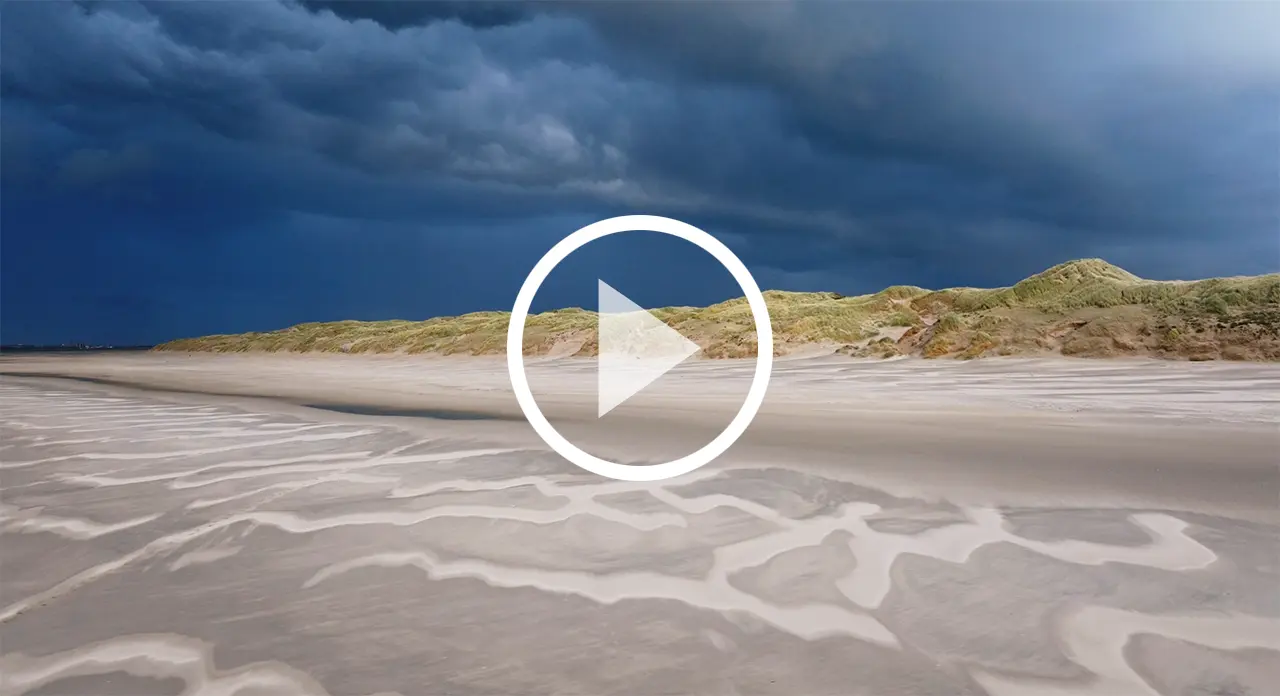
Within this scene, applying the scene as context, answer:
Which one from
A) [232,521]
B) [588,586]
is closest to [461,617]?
[588,586]

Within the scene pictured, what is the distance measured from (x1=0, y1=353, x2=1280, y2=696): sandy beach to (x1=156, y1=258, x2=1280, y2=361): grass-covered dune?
9092mm

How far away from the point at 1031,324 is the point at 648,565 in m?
17.3

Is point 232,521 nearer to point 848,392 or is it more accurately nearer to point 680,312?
point 848,392

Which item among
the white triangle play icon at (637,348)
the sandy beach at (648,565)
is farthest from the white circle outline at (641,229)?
the white triangle play icon at (637,348)

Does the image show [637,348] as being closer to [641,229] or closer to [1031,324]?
[1031,324]

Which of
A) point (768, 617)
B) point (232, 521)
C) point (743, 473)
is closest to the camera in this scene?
point (768, 617)

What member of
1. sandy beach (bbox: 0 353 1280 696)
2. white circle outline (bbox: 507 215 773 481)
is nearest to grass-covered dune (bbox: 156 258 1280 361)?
sandy beach (bbox: 0 353 1280 696)

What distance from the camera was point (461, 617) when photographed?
2711 mm

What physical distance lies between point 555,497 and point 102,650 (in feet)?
8.16

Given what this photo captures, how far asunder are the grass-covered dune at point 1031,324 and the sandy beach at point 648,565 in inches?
358

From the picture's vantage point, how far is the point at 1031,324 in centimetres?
1722

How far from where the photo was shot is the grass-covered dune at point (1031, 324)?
1424 centimetres

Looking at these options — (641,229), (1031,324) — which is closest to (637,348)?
(1031,324)

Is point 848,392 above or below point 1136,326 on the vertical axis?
below
